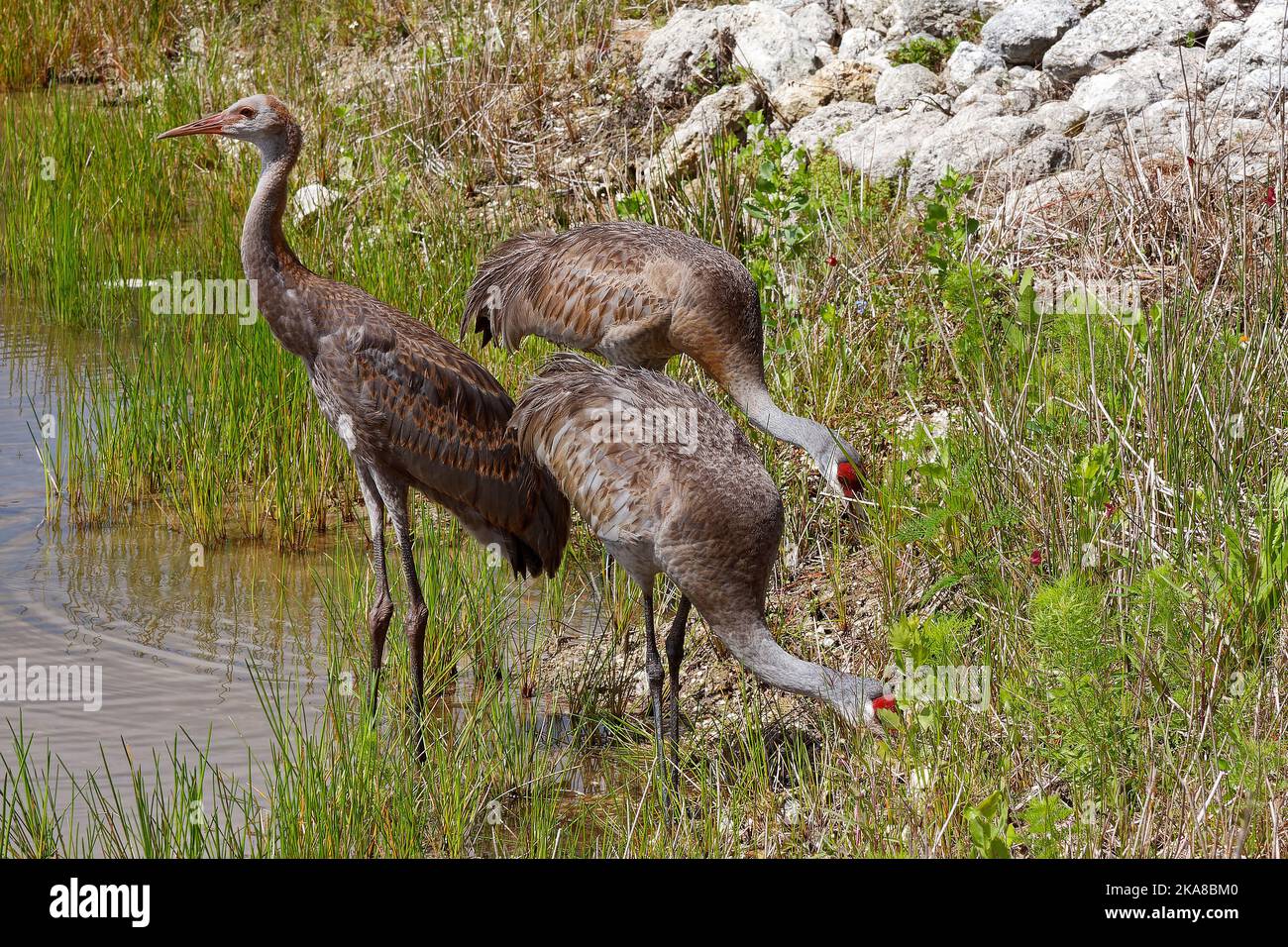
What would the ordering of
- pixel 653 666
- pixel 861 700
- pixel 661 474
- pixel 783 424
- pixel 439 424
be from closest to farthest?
1. pixel 861 700
2. pixel 661 474
3. pixel 653 666
4. pixel 439 424
5. pixel 783 424

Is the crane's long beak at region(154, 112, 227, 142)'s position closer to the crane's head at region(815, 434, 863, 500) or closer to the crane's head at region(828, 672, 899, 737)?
the crane's head at region(815, 434, 863, 500)

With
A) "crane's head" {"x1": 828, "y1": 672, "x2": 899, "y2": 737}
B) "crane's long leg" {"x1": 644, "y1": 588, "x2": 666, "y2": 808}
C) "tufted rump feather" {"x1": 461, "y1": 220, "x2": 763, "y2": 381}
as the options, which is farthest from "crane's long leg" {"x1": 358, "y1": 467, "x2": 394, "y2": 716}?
"crane's head" {"x1": 828, "y1": 672, "x2": 899, "y2": 737}

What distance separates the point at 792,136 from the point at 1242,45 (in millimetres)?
2329

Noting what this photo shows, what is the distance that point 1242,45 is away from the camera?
764cm

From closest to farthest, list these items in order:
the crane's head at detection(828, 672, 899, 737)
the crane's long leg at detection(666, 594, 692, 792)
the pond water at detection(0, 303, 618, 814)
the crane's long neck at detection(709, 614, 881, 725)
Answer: the crane's head at detection(828, 672, 899, 737) < the crane's long neck at detection(709, 614, 881, 725) < the crane's long leg at detection(666, 594, 692, 792) < the pond water at detection(0, 303, 618, 814)

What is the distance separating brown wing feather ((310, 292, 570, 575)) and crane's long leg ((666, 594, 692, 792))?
685 millimetres

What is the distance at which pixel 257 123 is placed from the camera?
5.25 metres

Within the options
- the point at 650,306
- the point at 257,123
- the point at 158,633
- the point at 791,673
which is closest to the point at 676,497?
the point at 791,673

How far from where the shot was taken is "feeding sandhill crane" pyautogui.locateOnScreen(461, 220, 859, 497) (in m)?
5.57

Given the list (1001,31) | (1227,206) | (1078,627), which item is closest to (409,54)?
(1001,31)

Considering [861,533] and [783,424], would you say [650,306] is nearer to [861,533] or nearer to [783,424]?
[783,424]

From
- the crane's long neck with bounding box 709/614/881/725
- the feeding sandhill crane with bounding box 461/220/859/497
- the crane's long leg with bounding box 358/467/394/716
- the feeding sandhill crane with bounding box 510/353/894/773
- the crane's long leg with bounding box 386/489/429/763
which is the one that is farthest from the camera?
the feeding sandhill crane with bounding box 461/220/859/497

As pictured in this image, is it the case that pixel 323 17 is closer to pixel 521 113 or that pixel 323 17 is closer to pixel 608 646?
pixel 521 113

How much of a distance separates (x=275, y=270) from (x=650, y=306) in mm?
1382
